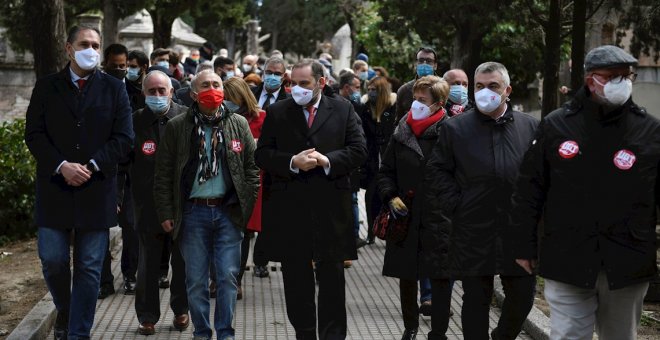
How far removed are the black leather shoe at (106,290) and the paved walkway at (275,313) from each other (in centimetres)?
5

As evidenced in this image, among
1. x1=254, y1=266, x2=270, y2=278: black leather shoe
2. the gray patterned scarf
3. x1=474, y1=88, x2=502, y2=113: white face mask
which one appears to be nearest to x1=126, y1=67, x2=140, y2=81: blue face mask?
x1=254, y1=266, x2=270, y2=278: black leather shoe

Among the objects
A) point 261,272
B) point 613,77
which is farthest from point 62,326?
point 613,77

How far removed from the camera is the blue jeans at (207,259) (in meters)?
8.16

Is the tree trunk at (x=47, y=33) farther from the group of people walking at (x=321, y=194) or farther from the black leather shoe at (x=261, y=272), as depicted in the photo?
the group of people walking at (x=321, y=194)

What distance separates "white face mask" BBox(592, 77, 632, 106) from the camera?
562 centimetres

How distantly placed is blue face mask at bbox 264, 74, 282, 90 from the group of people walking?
262 cm

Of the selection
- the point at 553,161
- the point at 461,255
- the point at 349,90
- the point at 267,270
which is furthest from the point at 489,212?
the point at 349,90

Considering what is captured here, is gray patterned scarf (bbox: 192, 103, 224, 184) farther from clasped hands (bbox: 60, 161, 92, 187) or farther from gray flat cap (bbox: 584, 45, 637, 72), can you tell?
gray flat cap (bbox: 584, 45, 637, 72)

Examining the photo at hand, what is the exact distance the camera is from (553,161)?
5.83m

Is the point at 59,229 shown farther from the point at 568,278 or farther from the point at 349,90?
the point at 349,90

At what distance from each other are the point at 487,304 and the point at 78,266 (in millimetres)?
2666

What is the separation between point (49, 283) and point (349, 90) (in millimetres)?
7266

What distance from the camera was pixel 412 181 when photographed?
841 centimetres

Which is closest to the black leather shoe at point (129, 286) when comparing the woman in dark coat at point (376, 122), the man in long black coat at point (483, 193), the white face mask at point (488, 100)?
the woman in dark coat at point (376, 122)
